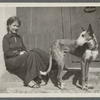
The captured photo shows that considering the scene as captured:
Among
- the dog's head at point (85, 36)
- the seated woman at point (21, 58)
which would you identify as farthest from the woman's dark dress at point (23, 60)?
the dog's head at point (85, 36)

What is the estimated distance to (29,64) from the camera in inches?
142

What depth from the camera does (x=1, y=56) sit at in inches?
144

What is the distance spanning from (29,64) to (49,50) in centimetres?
20

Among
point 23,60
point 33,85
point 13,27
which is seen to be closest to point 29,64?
point 23,60

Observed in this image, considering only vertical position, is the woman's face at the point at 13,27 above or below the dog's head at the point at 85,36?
above

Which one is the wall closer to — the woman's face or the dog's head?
the woman's face

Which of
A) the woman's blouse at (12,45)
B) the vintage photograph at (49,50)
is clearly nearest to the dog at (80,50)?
the vintage photograph at (49,50)

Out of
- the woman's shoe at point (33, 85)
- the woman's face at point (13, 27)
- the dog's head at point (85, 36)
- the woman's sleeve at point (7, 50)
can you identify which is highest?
the woman's face at point (13, 27)

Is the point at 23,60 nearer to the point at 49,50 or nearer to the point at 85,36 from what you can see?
the point at 49,50

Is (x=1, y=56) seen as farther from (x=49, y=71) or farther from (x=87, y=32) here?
(x=87, y=32)

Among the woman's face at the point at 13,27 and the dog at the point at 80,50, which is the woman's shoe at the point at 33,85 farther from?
the woman's face at the point at 13,27

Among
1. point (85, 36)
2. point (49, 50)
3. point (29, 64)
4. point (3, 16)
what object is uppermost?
point (3, 16)

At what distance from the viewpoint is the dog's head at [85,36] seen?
357 centimetres

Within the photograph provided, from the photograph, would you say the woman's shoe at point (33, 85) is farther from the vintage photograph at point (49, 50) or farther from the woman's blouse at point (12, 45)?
the woman's blouse at point (12, 45)
